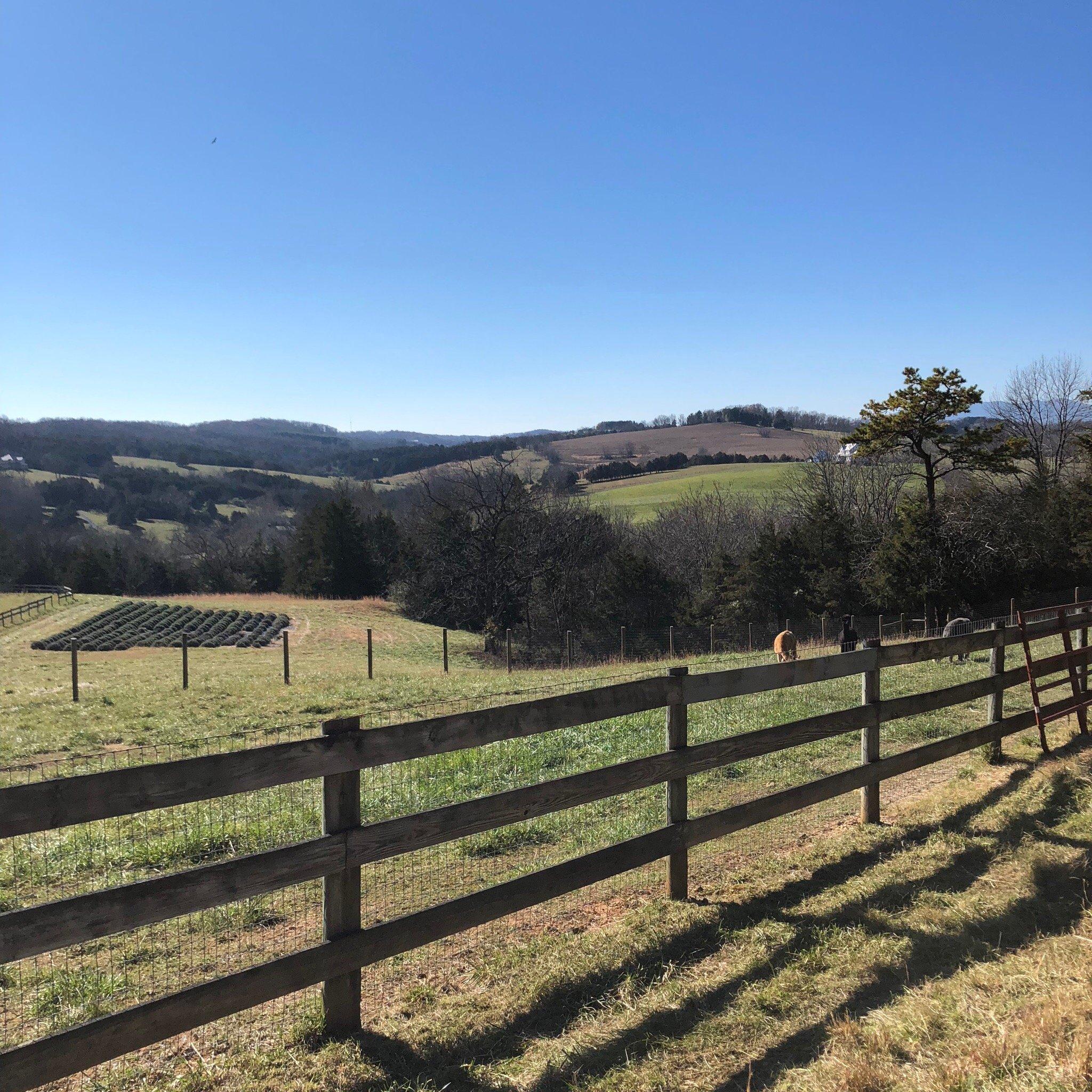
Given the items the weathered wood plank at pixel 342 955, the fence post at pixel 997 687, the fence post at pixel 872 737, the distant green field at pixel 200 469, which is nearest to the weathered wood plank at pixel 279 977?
the weathered wood plank at pixel 342 955

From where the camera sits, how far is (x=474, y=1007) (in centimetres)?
407

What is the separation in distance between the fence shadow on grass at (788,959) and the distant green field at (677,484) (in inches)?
2902

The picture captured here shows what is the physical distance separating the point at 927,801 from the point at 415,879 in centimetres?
424

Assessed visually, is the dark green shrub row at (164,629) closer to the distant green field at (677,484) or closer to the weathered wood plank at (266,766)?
the weathered wood plank at (266,766)

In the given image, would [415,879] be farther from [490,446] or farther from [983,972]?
[490,446]

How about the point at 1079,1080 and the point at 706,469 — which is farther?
the point at 706,469

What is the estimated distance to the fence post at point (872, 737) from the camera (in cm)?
649

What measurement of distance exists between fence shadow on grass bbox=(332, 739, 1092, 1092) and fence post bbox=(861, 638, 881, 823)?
1.01ft

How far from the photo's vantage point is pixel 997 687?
26.1ft

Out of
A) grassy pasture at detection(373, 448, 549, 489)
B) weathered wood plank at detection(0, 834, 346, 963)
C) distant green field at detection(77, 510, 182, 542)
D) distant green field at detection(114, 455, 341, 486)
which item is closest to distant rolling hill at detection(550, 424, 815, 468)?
grassy pasture at detection(373, 448, 549, 489)

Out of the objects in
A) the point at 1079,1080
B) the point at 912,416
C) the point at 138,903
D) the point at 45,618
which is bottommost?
the point at 45,618

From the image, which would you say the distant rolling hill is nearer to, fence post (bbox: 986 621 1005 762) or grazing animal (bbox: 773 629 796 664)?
grazing animal (bbox: 773 629 796 664)

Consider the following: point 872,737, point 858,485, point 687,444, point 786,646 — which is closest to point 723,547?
point 858,485

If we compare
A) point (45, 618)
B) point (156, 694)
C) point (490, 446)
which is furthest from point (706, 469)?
point (156, 694)
